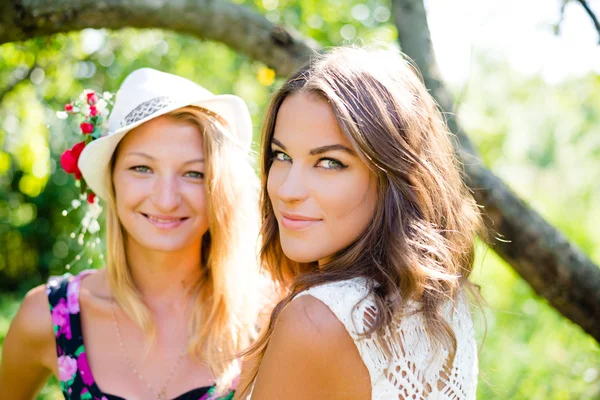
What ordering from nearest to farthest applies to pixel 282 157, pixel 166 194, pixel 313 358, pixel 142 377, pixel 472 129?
pixel 313 358
pixel 282 157
pixel 166 194
pixel 142 377
pixel 472 129

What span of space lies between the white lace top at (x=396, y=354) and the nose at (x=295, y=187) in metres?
0.26

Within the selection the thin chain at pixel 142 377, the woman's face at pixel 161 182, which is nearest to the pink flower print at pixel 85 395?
the thin chain at pixel 142 377

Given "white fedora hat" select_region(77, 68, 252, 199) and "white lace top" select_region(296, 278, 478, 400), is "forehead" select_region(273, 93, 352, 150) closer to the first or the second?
"white lace top" select_region(296, 278, 478, 400)

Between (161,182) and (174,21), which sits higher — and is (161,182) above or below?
below

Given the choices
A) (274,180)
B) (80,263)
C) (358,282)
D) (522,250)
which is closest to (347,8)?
(522,250)

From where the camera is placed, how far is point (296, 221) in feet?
6.11

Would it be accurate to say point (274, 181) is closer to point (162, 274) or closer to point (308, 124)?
point (308, 124)

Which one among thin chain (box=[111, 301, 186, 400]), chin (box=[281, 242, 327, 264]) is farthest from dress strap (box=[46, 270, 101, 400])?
chin (box=[281, 242, 327, 264])

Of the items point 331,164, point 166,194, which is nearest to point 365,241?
point 331,164

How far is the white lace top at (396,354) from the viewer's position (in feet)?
5.39

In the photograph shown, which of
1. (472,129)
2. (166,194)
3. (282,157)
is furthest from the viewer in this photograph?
(472,129)

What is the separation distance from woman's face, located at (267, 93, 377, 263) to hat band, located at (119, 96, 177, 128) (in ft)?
2.85

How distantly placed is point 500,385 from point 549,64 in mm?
2807

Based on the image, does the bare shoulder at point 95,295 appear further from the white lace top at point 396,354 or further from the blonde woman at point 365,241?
the white lace top at point 396,354
